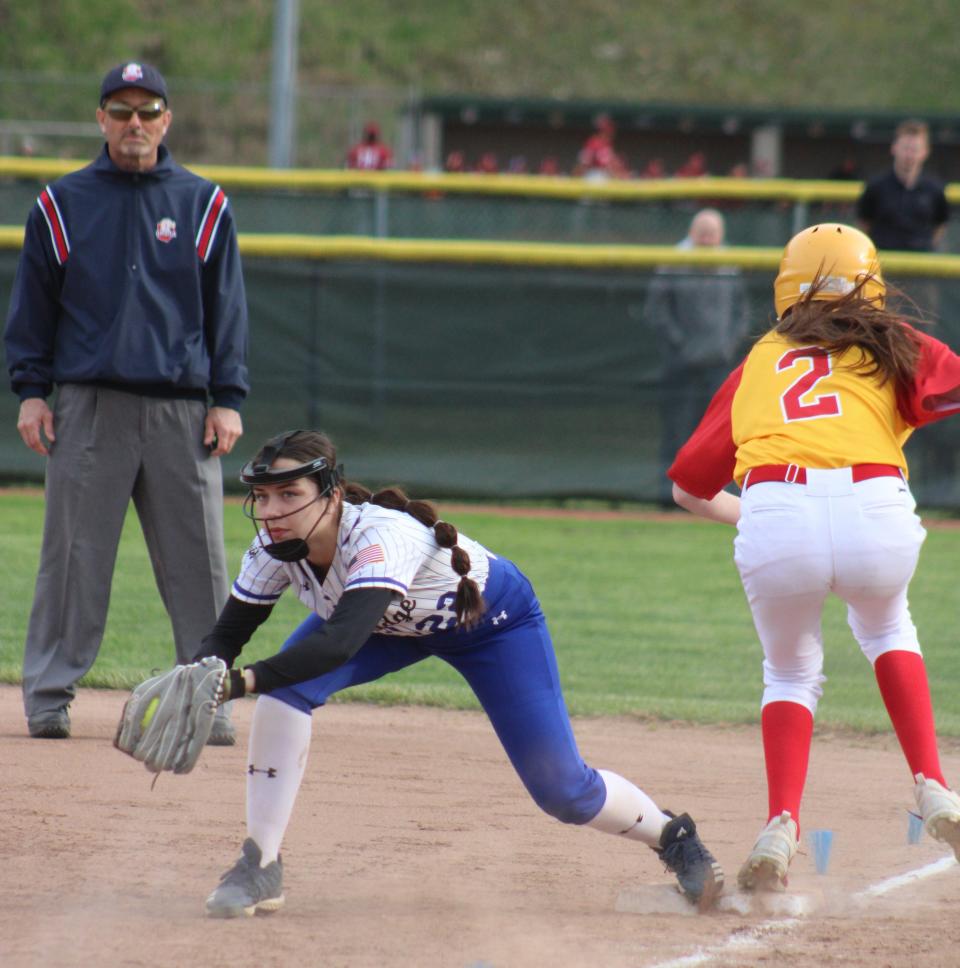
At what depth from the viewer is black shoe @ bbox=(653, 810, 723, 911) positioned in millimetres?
3889

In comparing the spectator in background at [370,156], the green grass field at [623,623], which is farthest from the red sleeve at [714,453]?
the spectator in background at [370,156]

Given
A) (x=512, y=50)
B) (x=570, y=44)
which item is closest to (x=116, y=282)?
(x=512, y=50)

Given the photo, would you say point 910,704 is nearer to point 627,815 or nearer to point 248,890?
point 627,815

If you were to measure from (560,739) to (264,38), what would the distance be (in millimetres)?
27857

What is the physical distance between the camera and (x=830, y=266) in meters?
4.14

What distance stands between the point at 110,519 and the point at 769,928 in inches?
105

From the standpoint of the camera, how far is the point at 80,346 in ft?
17.2

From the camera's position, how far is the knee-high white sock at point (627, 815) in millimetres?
3898

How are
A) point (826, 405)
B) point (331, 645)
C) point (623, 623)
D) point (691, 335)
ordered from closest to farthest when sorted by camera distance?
point (331, 645) < point (826, 405) < point (623, 623) < point (691, 335)

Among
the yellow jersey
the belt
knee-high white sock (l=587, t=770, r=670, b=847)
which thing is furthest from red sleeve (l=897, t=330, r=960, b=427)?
knee-high white sock (l=587, t=770, r=670, b=847)

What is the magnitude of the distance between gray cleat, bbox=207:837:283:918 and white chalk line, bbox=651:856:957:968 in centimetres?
94

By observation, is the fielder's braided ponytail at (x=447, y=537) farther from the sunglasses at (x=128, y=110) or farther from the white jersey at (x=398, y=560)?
the sunglasses at (x=128, y=110)

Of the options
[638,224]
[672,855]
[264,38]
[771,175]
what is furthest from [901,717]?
[264,38]

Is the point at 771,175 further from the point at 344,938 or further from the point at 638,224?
the point at 344,938
